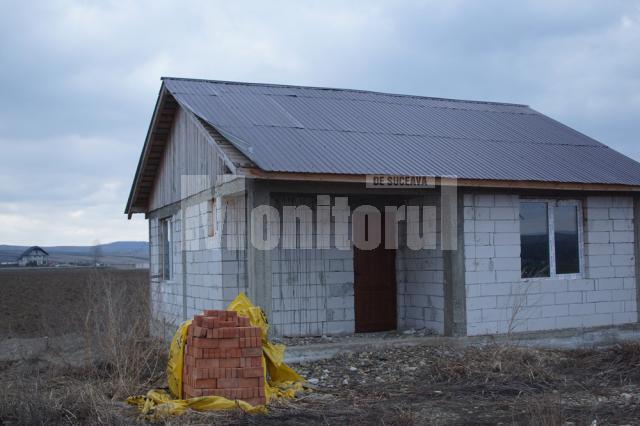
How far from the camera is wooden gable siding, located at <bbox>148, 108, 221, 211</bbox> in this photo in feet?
40.6

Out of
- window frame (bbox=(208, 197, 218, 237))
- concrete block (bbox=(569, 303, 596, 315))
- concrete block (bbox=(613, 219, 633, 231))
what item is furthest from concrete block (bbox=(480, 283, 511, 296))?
window frame (bbox=(208, 197, 218, 237))

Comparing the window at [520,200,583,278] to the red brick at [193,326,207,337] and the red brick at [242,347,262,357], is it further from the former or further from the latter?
the red brick at [193,326,207,337]

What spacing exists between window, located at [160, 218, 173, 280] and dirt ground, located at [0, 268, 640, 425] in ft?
11.7

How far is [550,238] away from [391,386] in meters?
4.83

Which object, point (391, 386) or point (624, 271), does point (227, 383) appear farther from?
point (624, 271)

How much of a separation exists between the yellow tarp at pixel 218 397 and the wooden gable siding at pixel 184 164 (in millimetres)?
3206

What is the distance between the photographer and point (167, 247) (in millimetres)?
16016

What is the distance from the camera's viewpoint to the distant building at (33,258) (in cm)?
9469

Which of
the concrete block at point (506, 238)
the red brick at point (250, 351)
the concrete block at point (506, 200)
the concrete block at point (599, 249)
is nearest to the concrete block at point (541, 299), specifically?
the concrete block at point (506, 238)

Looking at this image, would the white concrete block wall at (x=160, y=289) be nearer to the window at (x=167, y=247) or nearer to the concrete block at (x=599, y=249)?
the window at (x=167, y=247)

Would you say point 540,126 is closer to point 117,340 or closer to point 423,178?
point 423,178

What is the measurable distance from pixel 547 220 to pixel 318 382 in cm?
541

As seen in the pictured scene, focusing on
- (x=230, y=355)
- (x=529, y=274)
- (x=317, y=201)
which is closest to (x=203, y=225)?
(x=317, y=201)

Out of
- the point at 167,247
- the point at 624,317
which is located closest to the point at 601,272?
the point at 624,317
